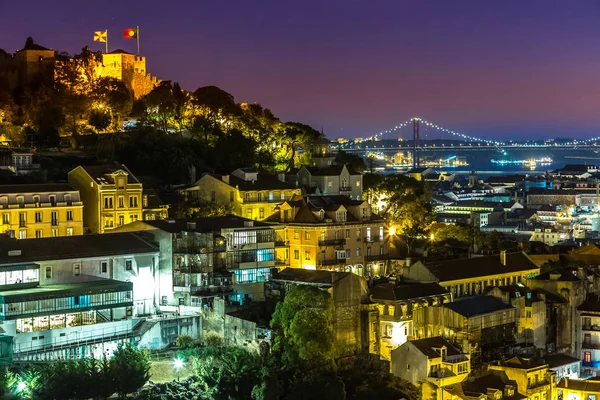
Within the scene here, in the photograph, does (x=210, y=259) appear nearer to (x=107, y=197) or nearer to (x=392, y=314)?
(x=392, y=314)

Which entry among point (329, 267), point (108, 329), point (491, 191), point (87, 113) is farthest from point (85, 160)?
point (491, 191)

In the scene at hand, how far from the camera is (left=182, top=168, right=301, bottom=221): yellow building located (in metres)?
41.9

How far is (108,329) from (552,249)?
27267 mm

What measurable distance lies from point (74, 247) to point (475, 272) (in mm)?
15115

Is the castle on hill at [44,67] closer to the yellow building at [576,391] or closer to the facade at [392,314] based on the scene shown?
the facade at [392,314]

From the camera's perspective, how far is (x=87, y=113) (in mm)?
51125

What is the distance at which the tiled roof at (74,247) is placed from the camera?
30.5 metres

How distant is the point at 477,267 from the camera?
38.6 m

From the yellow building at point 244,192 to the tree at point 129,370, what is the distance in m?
14.2

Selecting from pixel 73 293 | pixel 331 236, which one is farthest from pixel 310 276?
pixel 73 293

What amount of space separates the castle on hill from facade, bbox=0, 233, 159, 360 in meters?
22.2

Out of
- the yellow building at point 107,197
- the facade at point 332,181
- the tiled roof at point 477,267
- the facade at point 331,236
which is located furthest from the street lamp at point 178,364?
the facade at point 332,181

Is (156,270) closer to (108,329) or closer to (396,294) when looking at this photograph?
(108,329)

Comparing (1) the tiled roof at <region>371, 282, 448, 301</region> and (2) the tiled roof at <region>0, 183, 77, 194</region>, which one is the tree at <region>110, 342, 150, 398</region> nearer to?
(1) the tiled roof at <region>371, 282, 448, 301</region>
